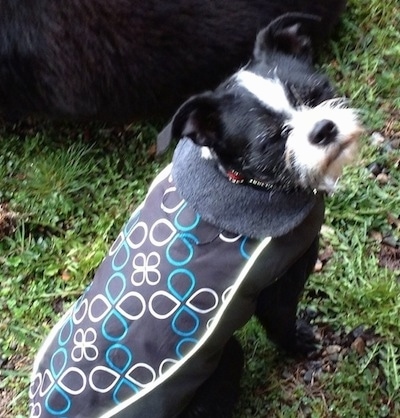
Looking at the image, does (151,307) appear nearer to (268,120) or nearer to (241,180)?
(241,180)

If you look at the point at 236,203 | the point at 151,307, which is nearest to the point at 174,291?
the point at 151,307

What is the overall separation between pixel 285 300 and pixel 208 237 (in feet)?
1.25

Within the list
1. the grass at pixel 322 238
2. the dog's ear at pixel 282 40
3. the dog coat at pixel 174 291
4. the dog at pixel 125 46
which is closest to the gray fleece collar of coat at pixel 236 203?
the dog coat at pixel 174 291

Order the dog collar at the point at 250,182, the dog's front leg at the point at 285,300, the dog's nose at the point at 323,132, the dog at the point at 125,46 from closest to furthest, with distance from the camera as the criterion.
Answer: the dog's nose at the point at 323,132 → the dog collar at the point at 250,182 → the dog's front leg at the point at 285,300 → the dog at the point at 125,46

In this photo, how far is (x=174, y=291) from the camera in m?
1.72

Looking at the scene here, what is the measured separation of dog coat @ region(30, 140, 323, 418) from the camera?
5.65 feet

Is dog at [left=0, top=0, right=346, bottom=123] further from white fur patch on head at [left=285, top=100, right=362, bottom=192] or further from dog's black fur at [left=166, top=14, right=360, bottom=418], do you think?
white fur patch on head at [left=285, top=100, right=362, bottom=192]

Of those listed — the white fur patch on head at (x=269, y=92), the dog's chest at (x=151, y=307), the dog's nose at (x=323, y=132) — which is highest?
the white fur patch on head at (x=269, y=92)

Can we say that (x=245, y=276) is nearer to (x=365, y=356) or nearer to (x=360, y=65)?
(x=365, y=356)

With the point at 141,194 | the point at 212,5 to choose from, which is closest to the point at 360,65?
the point at 212,5

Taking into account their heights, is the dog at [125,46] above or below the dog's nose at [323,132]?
below

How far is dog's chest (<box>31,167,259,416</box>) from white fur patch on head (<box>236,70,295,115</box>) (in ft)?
0.99

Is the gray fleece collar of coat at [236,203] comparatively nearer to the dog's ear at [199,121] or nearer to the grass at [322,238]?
the dog's ear at [199,121]

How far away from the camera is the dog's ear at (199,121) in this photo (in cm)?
164
